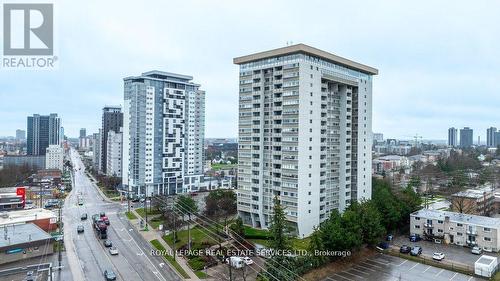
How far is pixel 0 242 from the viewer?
27.0 metres

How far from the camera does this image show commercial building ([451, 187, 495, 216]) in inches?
1718

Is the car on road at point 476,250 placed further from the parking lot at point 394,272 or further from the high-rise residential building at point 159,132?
the high-rise residential building at point 159,132

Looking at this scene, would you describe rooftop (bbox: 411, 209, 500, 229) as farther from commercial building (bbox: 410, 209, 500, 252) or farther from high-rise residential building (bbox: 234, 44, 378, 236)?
high-rise residential building (bbox: 234, 44, 378, 236)

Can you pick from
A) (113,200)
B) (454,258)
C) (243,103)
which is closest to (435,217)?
(454,258)

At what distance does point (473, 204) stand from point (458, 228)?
13652 mm

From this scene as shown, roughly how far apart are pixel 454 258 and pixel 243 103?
2543 cm

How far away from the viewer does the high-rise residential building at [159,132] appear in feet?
188

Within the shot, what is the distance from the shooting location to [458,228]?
3294cm

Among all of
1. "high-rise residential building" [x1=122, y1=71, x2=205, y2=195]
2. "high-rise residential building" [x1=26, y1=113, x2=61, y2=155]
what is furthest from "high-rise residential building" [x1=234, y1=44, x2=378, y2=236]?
"high-rise residential building" [x1=26, y1=113, x2=61, y2=155]

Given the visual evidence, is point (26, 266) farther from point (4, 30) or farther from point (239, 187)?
point (239, 187)

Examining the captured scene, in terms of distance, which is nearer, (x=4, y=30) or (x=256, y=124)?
(x=4, y=30)

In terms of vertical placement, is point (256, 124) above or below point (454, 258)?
above

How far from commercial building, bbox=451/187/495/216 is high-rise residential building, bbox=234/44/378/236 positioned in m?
12.8

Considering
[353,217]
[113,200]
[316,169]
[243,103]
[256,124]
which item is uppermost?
[243,103]
